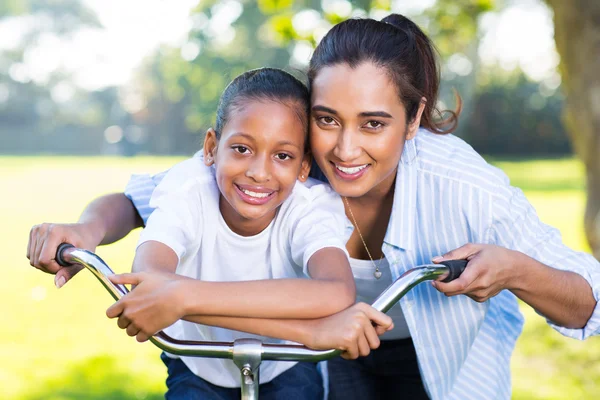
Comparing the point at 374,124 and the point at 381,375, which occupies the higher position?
the point at 374,124

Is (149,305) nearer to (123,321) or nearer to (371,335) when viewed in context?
(123,321)

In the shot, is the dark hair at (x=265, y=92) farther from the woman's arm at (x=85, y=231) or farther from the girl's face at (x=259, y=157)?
the woman's arm at (x=85, y=231)

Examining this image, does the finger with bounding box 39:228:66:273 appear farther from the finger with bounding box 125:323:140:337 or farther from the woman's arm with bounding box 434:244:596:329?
the woman's arm with bounding box 434:244:596:329

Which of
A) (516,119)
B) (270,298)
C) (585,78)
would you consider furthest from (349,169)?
(516,119)

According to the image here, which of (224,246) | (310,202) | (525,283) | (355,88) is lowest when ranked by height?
→ (525,283)

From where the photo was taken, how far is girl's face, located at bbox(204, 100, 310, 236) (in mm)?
2141

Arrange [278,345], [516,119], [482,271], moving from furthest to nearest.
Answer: [516,119]
[482,271]
[278,345]

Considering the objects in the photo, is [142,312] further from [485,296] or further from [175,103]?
[175,103]

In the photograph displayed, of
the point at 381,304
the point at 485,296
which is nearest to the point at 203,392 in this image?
the point at 381,304

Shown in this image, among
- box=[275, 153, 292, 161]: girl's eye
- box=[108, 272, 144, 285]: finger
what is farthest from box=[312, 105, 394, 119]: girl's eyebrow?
box=[108, 272, 144, 285]: finger

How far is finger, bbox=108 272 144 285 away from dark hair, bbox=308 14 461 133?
98 centimetres

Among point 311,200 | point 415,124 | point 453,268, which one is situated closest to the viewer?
point 453,268

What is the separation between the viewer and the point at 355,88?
2.31 metres

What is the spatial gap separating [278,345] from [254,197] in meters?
0.55
